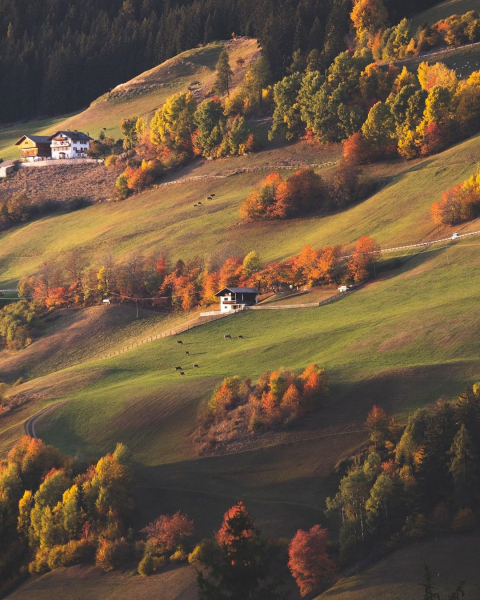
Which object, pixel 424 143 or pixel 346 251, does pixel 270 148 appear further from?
pixel 346 251

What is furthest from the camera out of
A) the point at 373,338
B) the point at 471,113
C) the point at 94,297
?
the point at 471,113

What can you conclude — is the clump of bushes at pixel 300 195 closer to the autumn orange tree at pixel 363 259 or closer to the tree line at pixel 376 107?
the tree line at pixel 376 107

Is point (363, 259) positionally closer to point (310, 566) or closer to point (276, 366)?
point (276, 366)

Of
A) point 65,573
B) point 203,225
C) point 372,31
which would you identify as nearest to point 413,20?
point 372,31

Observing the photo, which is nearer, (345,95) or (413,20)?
(345,95)

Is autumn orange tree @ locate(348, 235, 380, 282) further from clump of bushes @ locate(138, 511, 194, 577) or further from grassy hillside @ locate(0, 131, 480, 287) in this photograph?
clump of bushes @ locate(138, 511, 194, 577)

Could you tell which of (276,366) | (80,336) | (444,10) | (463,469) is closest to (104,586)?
(463,469)

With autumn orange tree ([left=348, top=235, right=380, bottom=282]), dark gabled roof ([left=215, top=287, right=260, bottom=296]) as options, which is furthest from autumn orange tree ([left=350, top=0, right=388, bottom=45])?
dark gabled roof ([left=215, top=287, right=260, bottom=296])
